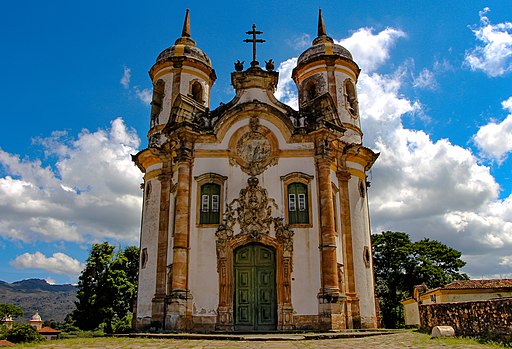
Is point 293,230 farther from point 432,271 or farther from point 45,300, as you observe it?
point 45,300

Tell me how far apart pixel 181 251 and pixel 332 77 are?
42.1 ft

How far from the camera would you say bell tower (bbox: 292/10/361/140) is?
2478 centimetres

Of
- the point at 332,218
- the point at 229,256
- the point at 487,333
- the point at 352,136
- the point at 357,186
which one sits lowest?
the point at 487,333

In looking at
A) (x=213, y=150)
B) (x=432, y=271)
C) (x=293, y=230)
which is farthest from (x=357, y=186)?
(x=432, y=271)

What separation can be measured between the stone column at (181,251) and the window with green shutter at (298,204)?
4.22 meters

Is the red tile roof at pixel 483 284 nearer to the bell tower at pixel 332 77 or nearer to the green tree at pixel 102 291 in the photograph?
the bell tower at pixel 332 77

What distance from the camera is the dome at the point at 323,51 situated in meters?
25.8

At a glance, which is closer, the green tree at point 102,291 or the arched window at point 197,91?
the arched window at point 197,91

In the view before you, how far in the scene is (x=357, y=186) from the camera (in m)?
22.6

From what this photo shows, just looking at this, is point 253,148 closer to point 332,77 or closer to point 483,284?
point 332,77

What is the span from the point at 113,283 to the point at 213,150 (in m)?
16.4

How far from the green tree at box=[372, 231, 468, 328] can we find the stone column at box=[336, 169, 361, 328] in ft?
69.2

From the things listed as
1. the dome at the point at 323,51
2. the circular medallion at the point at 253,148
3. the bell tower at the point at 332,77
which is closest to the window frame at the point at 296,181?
the circular medallion at the point at 253,148

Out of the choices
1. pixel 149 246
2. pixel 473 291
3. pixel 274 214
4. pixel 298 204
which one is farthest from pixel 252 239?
pixel 473 291
